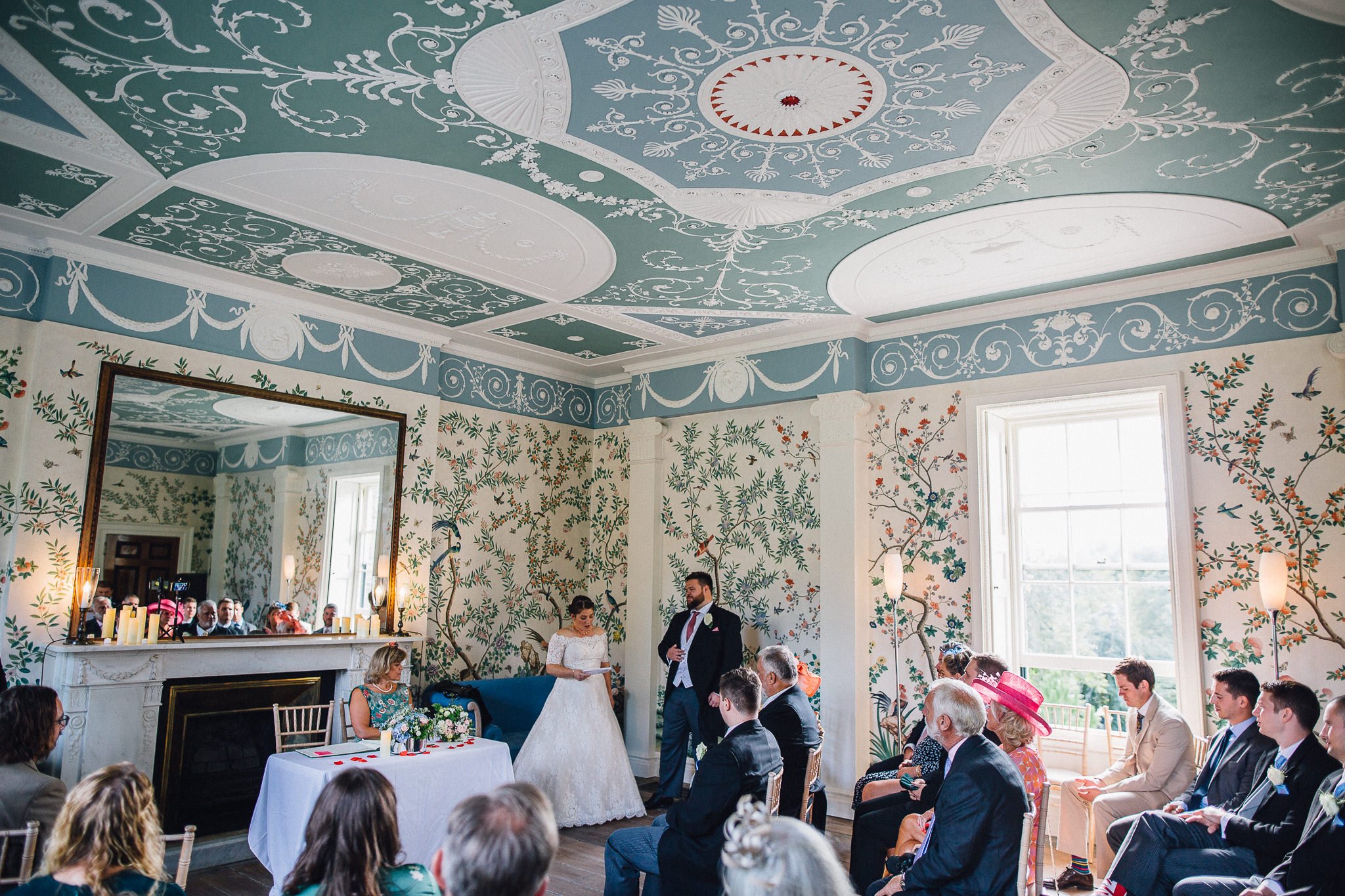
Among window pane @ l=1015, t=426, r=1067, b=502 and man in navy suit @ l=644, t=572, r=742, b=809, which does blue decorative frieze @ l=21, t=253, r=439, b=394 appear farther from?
window pane @ l=1015, t=426, r=1067, b=502

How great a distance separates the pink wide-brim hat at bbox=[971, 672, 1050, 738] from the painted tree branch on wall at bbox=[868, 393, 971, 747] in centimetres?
171

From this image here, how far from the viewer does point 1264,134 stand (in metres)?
3.71

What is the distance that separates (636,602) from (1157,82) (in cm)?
541

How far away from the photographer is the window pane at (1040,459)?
6156mm

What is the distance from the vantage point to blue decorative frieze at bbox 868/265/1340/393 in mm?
4949

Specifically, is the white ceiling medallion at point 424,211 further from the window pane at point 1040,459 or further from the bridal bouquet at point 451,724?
the window pane at point 1040,459

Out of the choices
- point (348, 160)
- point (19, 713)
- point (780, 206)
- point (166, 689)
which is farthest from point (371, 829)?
point (166, 689)

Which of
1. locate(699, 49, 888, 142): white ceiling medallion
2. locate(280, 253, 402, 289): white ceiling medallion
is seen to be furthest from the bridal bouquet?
locate(699, 49, 888, 142): white ceiling medallion

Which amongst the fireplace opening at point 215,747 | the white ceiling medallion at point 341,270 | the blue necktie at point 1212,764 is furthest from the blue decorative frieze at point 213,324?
the blue necktie at point 1212,764

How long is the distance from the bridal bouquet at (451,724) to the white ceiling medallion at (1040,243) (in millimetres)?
3304

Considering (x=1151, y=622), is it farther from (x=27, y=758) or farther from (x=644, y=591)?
(x=27, y=758)

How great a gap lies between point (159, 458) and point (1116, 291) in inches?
233

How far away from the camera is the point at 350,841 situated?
6.87 ft

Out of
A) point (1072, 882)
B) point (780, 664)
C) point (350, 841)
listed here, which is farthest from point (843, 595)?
point (350, 841)
